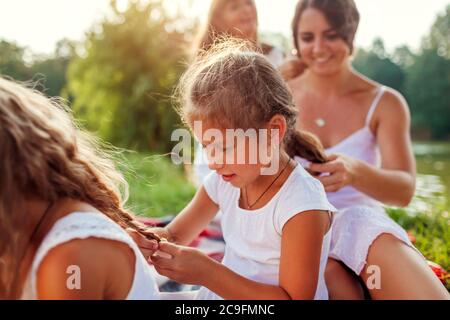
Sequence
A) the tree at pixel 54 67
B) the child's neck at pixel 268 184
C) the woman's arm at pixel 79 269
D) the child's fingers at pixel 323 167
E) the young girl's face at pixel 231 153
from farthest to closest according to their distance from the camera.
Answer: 1. the tree at pixel 54 67
2. the child's fingers at pixel 323 167
3. the child's neck at pixel 268 184
4. the young girl's face at pixel 231 153
5. the woman's arm at pixel 79 269

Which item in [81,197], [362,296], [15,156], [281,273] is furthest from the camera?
[362,296]

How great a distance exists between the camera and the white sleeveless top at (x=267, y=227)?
163 centimetres

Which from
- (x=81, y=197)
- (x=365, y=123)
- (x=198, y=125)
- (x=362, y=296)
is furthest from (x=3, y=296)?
(x=365, y=123)

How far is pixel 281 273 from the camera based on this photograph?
1.58 metres

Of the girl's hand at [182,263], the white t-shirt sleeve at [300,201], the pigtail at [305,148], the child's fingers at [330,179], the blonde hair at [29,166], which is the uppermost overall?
the blonde hair at [29,166]

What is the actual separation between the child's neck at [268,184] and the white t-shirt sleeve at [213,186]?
0.20 m

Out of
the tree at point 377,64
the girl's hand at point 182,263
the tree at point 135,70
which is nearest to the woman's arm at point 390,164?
the girl's hand at point 182,263

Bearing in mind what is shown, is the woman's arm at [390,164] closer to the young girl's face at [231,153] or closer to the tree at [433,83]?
the young girl's face at [231,153]

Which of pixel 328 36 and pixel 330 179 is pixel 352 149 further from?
pixel 330 179

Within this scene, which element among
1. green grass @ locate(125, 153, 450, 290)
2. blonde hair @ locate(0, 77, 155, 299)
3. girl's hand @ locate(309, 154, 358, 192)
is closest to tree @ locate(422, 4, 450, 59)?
green grass @ locate(125, 153, 450, 290)

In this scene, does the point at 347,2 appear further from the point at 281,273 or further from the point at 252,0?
the point at 281,273

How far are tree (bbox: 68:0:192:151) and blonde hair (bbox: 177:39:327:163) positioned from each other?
8.57 meters

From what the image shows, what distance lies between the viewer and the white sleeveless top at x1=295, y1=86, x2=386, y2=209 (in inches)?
95.9

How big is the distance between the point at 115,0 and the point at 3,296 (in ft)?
34.1
